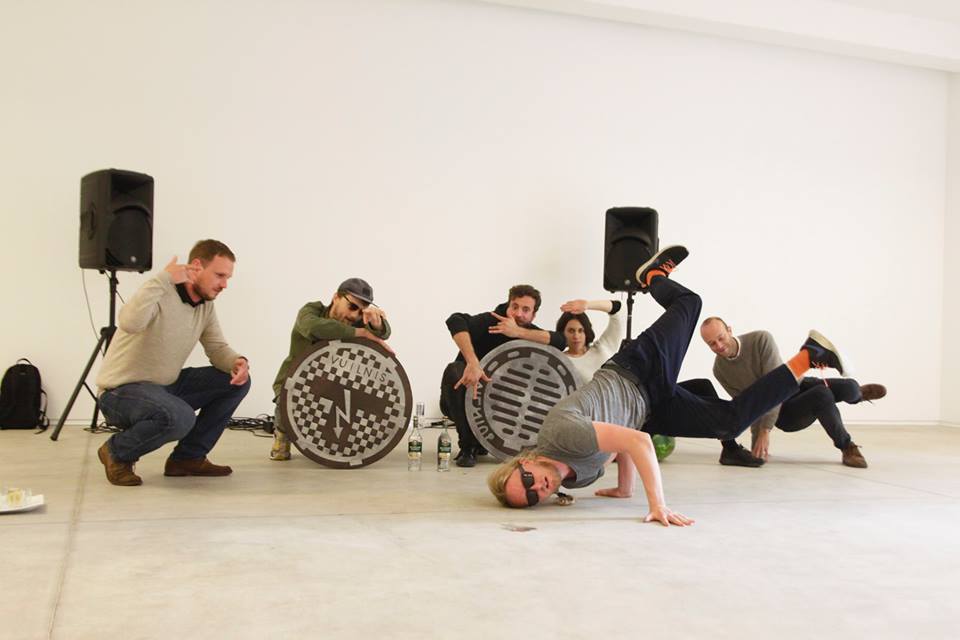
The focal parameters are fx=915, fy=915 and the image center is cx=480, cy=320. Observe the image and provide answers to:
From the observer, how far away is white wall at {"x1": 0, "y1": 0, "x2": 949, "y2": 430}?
251 inches

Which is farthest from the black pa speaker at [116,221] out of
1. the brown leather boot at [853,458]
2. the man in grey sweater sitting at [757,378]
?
the brown leather boot at [853,458]

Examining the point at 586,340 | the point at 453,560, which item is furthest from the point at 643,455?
the point at 586,340

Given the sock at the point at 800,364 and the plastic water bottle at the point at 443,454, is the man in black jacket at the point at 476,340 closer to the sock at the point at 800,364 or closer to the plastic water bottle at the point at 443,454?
the plastic water bottle at the point at 443,454

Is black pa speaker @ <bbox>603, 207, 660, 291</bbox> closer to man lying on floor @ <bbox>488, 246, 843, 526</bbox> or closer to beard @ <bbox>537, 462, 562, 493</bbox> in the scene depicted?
man lying on floor @ <bbox>488, 246, 843, 526</bbox>

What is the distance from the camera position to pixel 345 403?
442 cm

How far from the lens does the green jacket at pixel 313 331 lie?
4461 millimetres

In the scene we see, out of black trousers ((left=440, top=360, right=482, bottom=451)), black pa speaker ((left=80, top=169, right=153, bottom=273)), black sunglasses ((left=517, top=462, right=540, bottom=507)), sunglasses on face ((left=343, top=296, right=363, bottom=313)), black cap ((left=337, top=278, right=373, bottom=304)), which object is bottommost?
black sunglasses ((left=517, top=462, right=540, bottom=507))

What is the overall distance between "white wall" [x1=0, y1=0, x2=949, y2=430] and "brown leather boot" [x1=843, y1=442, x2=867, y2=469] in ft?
8.31

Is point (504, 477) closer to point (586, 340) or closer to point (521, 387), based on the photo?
point (521, 387)

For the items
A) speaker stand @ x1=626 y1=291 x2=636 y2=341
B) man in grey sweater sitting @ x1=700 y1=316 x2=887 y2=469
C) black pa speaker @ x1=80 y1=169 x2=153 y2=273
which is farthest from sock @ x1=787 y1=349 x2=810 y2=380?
black pa speaker @ x1=80 y1=169 x2=153 y2=273

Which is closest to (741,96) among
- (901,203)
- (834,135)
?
(834,135)

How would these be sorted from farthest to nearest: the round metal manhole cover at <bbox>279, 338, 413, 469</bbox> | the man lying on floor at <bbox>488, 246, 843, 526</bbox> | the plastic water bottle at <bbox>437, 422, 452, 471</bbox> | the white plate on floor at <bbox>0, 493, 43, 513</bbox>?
the plastic water bottle at <bbox>437, 422, 452, 471</bbox> → the round metal manhole cover at <bbox>279, 338, 413, 469</bbox> → the man lying on floor at <bbox>488, 246, 843, 526</bbox> → the white plate on floor at <bbox>0, 493, 43, 513</bbox>

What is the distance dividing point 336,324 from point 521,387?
983mm

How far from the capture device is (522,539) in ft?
9.87
